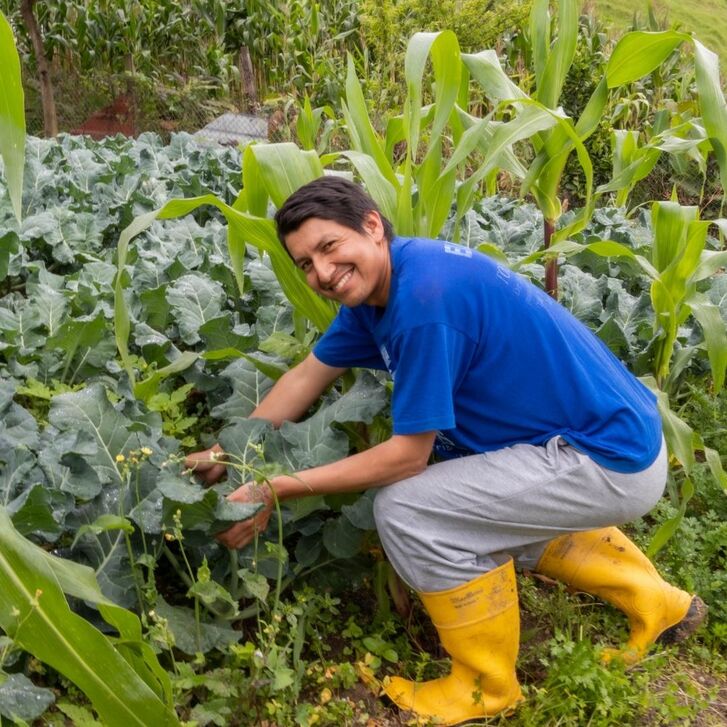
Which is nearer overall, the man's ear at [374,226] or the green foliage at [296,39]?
the man's ear at [374,226]

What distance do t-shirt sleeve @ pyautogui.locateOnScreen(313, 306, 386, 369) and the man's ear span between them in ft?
0.83

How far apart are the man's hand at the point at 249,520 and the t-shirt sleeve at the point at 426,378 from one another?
1.17ft

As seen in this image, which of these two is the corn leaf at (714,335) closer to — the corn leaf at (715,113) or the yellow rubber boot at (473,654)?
the corn leaf at (715,113)

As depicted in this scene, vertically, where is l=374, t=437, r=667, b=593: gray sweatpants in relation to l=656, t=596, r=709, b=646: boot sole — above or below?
above

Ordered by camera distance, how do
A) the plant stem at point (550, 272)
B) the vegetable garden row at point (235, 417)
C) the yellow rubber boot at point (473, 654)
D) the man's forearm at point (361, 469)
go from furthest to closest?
the plant stem at point (550, 272)
the yellow rubber boot at point (473, 654)
the man's forearm at point (361, 469)
the vegetable garden row at point (235, 417)

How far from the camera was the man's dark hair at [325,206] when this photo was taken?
199cm

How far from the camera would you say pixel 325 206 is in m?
1.99

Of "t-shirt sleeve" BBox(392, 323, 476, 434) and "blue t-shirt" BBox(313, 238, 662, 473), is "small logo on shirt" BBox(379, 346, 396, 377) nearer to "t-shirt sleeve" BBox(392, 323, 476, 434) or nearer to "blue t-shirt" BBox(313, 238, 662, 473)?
"blue t-shirt" BBox(313, 238, 662, 473)

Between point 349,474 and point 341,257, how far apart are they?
49 cm

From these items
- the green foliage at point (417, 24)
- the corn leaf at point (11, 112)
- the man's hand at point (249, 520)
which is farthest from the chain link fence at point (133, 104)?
the corn leaf at point (11, 112)

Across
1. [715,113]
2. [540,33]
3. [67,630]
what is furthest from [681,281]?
Answer: [67,630]

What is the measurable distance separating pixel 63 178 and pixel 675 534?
10.7ft

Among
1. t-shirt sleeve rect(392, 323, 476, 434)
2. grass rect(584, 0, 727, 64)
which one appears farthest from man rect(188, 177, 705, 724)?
grass rect(584, 0, 727, 64)

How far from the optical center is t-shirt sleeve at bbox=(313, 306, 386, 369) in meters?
2.28
